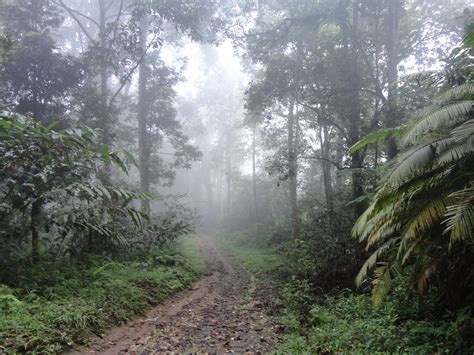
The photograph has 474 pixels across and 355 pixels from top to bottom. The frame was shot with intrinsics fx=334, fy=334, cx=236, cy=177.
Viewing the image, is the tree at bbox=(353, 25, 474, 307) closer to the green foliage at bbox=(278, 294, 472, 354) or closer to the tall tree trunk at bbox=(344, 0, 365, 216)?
the green foliage at bbox=(278, 294, 472, 354)

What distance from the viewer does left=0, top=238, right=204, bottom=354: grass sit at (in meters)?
4.44

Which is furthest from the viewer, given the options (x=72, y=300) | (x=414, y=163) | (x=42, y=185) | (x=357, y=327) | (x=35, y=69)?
(x=35, y=69)

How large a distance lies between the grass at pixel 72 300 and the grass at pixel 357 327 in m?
3.04

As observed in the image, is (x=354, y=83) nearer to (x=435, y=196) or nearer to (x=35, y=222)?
(x=435, y=196)

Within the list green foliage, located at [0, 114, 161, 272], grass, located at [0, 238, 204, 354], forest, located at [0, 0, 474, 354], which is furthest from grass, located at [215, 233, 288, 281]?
green foliage, located at [0, 114, 161, 272]

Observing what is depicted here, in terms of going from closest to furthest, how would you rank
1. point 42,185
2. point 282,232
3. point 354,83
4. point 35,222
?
point 35,222 → point 42,185 → point 354,83 → point 282,232

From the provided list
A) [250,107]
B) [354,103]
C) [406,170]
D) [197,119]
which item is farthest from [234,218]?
[406,170]

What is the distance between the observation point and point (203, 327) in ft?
21.3

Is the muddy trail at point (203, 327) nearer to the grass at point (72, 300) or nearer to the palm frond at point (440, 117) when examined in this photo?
the grass at point (72, 300)

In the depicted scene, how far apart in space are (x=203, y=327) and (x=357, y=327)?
2.84 metres

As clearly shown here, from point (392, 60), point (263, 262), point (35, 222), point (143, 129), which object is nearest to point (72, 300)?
point (35, 222)

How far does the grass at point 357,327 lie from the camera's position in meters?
4.65

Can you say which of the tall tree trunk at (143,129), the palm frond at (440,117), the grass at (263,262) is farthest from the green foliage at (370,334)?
the tall tree trunk at (143,129)

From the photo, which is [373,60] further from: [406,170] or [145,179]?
[145,179]
